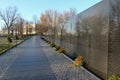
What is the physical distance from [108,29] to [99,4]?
5.13ft

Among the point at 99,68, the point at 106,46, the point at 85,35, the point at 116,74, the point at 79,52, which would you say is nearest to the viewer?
the point at 116,74

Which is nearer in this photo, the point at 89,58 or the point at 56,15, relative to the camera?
the point at 89,58

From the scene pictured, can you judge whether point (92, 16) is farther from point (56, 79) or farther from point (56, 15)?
point (56, 15)

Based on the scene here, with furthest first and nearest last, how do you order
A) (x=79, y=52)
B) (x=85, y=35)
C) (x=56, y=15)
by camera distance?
(x=56, y=15) < (x=79, y=52) < (x=85, y=35)

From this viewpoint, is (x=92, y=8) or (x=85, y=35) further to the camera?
(x=85, y=35)

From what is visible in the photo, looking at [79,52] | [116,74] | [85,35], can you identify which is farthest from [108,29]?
[79,52]

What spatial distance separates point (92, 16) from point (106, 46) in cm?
225

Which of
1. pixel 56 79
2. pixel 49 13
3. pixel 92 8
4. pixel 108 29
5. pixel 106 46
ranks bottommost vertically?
pixel 56 79

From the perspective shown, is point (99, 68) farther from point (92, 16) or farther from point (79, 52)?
point (79, 52)

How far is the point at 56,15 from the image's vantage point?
68.6 meters

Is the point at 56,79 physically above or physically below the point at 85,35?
below

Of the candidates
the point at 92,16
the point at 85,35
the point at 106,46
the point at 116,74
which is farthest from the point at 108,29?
the point at 85,35

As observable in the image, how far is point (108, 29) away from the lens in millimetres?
6789

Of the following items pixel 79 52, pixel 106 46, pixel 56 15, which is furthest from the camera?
pixel 56 15
